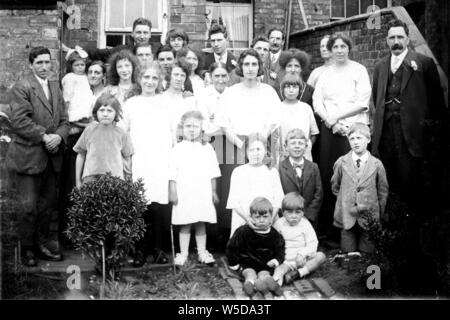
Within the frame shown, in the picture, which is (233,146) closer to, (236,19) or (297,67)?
(297,67)

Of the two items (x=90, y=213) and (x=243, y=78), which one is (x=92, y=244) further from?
(x=243, y=78)

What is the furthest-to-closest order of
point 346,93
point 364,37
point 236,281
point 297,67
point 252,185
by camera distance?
point 364,37
point 297,67
point 346,93
point 252,185
point 236,281

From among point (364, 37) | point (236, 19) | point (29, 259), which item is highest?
point (236, 19)

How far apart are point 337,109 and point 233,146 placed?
113 centimetres

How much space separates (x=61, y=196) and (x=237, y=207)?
1818 mm

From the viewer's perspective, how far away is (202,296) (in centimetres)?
499

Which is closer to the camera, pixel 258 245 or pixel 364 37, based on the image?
pixel 258 245

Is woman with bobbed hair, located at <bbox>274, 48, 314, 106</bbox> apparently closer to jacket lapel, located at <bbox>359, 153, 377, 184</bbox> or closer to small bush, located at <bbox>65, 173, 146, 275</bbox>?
jacket lapel, located at <bbox>359, 153, 377, 184</bbox>

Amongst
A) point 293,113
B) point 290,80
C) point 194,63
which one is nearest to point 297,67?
point 290,80

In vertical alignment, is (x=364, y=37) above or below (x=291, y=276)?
above

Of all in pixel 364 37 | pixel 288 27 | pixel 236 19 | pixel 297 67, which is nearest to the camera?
pixel 297 67

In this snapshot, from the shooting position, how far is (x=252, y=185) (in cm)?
552
